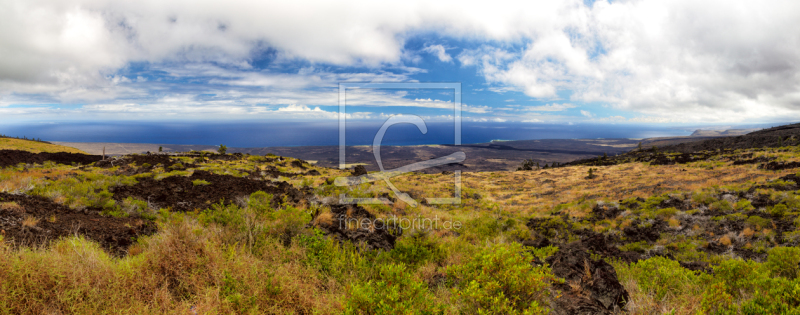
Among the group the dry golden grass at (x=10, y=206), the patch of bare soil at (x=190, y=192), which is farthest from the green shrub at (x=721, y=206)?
the dry golden grass at (x=10, y=206)

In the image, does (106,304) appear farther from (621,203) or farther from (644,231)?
(621,203)

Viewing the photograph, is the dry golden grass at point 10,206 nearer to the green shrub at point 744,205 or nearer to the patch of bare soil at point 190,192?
the patch of bare soil at point 190,192

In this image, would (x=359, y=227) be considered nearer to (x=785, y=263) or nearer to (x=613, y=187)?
(x=785, y=263)

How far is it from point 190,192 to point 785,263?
67.4ft

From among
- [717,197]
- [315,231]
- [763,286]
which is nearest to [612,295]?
[763,286]

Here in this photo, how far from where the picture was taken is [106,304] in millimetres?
3977

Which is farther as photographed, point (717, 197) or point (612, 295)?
point (717, 197)

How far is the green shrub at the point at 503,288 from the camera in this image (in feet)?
13.8

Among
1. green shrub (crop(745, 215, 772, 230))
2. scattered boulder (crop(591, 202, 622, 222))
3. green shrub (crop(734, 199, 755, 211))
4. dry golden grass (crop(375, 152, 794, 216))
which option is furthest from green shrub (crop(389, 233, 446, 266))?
green shrub (crop(734, 199, 755, 211))

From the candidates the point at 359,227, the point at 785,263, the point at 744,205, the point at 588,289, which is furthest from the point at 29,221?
the point at 744,205

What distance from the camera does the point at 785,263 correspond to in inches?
230

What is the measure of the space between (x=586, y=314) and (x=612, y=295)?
0.85m

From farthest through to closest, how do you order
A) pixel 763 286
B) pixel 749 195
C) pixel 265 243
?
pixel 749 195 → pixel 265 243 → pixel 763 286

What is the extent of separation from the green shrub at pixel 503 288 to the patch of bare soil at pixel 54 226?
7104 mm
